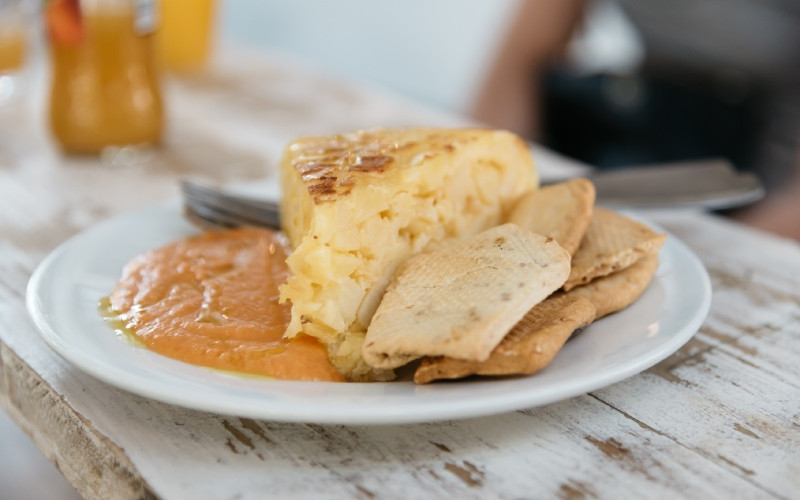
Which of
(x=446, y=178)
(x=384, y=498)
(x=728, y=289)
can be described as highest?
(x=446, y=178)

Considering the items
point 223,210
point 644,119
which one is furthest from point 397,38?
point 223,210

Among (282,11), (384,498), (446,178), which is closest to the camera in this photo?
(384,498)

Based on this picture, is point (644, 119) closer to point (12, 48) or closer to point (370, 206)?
point (12, 48)

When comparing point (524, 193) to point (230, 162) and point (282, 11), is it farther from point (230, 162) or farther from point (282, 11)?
point (282, 11)

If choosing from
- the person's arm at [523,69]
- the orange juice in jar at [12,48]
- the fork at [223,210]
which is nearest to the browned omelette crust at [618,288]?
the fork at [223,210]

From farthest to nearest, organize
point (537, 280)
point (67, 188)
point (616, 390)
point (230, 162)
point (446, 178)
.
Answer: point (230, 162)
point (67, 188)
point (446, 178)
point (616, 390)
point (537, 280)

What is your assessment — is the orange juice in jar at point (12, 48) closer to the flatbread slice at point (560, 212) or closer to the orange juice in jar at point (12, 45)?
the orange juice in jar at point (12, 45)

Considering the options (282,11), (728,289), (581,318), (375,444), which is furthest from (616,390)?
(282,11)
